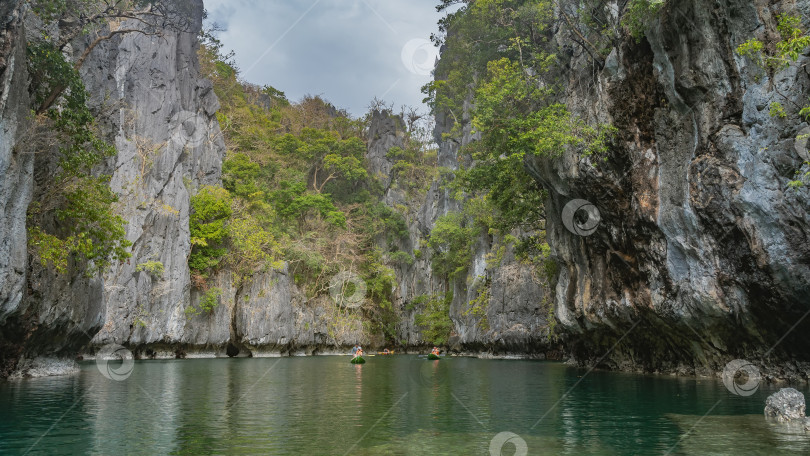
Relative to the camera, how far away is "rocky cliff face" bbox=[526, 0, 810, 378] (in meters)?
13.0

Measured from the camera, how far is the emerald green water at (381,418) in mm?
8734

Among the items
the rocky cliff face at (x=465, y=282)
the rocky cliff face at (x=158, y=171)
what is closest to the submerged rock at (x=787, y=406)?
the rocky cliff face at (x=465, y=282)

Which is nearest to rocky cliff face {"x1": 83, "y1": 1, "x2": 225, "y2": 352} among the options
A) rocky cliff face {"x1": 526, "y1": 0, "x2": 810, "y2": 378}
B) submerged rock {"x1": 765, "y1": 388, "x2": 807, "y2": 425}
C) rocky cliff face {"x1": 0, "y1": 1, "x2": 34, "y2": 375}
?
rocky cliff face {"x1": 0, "y1": 1, "x2": 34, "y2": 375}

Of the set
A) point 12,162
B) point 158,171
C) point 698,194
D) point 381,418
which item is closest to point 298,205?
point 158,171

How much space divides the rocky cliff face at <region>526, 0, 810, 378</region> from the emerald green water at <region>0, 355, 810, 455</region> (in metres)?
1.95

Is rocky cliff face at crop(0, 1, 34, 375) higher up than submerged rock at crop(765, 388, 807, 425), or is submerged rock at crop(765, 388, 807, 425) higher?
rocky cliff face at crop(0, 1, 34, 375)

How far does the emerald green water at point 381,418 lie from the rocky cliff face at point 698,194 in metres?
1.95

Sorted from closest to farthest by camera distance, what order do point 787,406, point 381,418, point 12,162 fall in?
1. point 787,406
2. point 381,418
3. point 12,162

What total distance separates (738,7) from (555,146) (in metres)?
6.85

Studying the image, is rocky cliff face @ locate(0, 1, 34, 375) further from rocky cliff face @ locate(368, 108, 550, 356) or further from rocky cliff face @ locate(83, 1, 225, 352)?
rocky cliff face @ locate(368, 108, 550, 356)

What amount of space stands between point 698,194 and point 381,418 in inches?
418

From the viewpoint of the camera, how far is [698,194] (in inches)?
600

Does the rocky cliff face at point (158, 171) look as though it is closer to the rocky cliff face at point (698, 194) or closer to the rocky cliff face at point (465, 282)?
the rocky cliff face at point (465, 282)

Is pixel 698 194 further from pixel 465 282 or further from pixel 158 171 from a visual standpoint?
pixel 465 282
